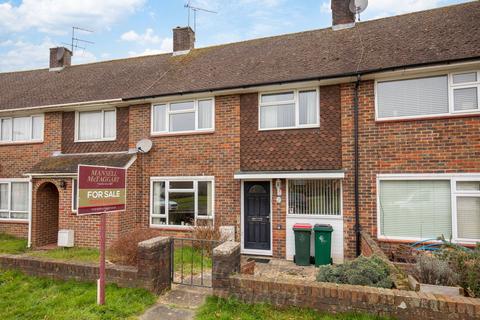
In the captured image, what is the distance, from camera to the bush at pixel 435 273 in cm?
461

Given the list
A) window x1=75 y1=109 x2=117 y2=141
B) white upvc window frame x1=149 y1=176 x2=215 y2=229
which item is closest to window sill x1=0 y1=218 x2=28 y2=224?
window x1=75 y1=109 x2=117 y2=141

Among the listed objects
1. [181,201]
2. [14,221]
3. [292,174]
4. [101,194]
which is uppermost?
[292,174]

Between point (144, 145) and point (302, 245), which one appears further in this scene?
point (144, 145)

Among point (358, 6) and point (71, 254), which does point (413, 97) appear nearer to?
point (358, 6)

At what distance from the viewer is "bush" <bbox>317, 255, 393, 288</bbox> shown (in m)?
4.33

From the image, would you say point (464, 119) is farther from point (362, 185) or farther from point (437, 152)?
point (362, 185)

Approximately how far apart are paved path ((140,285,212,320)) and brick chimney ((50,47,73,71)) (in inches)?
593

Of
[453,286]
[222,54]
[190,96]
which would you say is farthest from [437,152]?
[222,54]

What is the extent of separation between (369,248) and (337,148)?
2869 mm

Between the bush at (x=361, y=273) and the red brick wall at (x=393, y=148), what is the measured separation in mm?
3056

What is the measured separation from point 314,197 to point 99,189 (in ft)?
18.7

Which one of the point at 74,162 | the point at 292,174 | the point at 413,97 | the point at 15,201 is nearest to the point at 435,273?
the point at 292,174

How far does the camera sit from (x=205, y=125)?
9570 millimetres

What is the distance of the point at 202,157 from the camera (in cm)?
939
